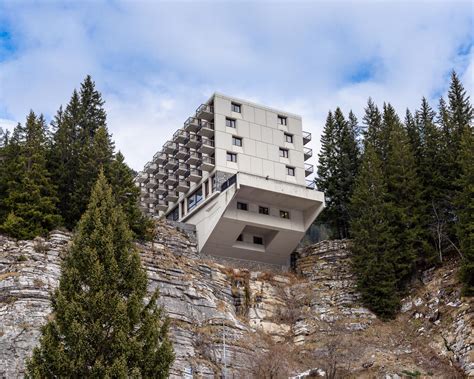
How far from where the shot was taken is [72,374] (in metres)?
23.3

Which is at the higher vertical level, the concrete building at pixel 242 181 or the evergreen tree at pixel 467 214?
the concrete building at pixel 242 181

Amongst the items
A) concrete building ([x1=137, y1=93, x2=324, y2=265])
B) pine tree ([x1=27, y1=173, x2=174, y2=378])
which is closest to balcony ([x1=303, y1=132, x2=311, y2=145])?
concrete building ([x1=137, y1=93, x2=324, y2=265])

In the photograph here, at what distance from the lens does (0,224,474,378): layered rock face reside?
36812 mm

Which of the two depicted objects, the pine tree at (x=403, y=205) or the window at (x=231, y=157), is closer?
the pine tree at (x=403, y=205)

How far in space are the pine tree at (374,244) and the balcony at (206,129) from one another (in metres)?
13.4

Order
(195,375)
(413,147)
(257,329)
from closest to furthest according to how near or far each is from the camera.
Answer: (195,375) → (257,329) → (413,147)

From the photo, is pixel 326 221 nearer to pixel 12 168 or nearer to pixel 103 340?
pixel 12 168

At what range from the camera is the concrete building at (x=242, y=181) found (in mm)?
54406

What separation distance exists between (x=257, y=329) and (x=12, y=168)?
20673 millimetres

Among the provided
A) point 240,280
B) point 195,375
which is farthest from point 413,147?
point 195,375

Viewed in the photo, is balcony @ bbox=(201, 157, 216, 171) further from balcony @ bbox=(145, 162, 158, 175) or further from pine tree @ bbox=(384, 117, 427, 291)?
pine tree @ bbox=(384, 117, 427, 291)

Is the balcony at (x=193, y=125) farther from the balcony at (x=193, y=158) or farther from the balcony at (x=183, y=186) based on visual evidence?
the balcony at (x=183, y=186)

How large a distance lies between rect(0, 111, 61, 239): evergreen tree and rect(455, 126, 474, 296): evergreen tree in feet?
88.4

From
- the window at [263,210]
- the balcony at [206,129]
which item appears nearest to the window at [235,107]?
the balcony at [206,129]
